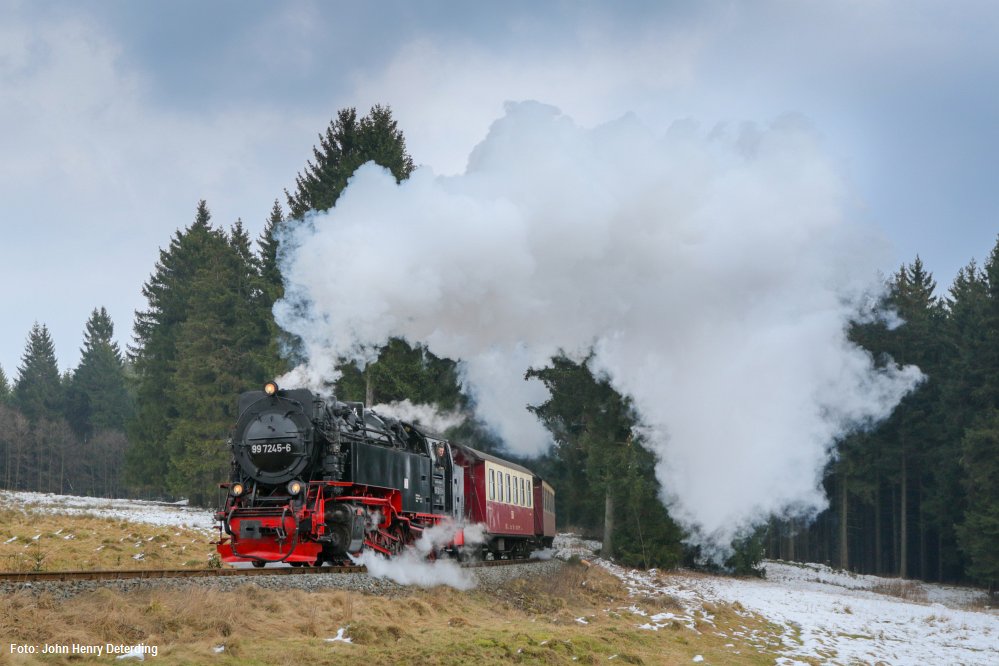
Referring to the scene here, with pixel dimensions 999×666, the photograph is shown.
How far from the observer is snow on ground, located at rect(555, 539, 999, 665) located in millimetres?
16578

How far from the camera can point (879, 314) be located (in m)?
45.5

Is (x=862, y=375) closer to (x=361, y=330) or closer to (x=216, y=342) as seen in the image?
(x=361, y=330)

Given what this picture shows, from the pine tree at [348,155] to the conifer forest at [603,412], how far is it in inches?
3.6

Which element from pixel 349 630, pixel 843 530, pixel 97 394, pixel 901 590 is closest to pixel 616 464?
pixel 901 590

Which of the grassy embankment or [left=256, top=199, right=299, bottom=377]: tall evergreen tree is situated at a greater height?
[left=256, top=199, right=299, bottom=377]: tall evergreen tree

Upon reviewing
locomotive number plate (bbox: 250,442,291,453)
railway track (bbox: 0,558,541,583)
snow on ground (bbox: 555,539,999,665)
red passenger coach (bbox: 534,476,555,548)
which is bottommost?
snow on ground (bbox: 555,539,999,665)

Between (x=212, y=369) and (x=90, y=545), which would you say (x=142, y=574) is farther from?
(x=212, y=369)

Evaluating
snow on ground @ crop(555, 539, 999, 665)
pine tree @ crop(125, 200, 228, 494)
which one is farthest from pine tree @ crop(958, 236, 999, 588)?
pine tree @ crop(125, 200, 228, 494)

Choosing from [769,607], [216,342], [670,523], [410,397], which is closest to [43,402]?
[216,342]

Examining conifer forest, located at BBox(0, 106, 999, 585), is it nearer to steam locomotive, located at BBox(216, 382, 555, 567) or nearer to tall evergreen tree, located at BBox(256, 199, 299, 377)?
tall evergreen tree, located at BBox(256, 199, 299, 377)

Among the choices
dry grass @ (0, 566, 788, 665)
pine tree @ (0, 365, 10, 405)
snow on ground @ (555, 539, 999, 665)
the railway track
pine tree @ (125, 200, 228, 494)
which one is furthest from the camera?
pine tree @ (0, 365, 10, 405)

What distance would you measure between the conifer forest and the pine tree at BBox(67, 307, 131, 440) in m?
29.4

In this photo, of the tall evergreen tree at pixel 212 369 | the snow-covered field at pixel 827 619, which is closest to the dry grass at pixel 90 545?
the snow-covered field at pixel 827 619

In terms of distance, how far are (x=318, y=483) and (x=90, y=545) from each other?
729 cm
